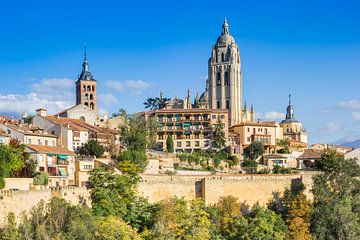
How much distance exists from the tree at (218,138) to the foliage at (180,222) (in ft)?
97.9

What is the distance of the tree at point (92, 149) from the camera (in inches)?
2494

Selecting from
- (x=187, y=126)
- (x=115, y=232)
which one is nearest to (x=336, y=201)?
(x=115, y=232)

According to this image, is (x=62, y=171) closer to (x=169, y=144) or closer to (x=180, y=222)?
(x=180, y=222)

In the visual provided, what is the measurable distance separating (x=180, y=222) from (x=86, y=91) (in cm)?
4936

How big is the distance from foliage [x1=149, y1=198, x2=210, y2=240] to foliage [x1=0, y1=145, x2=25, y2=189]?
1095 centimetres

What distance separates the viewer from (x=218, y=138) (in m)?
80.1

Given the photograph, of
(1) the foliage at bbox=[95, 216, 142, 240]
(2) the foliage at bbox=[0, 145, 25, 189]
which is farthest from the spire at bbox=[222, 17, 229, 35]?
(1) the foliage at bbox=[95, 216, 142, 240]

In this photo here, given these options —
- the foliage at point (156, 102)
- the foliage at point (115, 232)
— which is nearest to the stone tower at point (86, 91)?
the foliage at point (156, 102)

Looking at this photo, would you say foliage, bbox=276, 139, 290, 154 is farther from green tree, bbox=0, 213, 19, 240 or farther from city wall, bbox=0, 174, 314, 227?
green tree, bbox=0, 213, 19, 240

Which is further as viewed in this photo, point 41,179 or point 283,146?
point 283,146

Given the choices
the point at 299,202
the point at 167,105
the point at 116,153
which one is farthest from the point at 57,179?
the point at 167,105

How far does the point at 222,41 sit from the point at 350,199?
4824cm

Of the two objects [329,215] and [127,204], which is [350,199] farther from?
[127,204]

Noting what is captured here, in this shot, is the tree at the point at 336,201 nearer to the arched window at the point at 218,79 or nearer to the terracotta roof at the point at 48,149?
Answer: the terracotta roof at the point at 48,149
